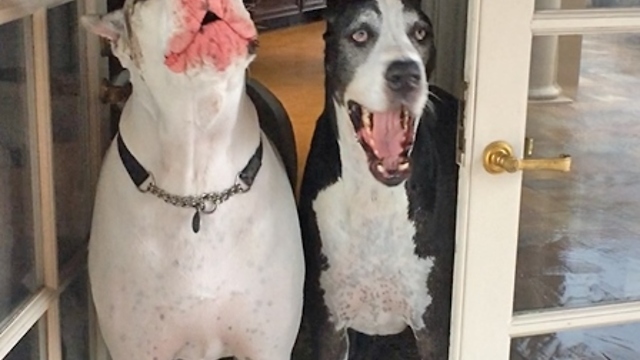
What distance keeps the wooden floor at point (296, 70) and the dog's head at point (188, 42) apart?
1.92 metres

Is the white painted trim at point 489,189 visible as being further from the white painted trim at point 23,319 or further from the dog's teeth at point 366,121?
the white painted trim at point 23,319

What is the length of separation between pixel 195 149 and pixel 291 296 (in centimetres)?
31

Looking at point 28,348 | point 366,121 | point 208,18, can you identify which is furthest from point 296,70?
point 208,18

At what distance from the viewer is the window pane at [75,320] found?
1.75 metres

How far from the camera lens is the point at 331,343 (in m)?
1.88

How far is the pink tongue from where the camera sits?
1638 mm

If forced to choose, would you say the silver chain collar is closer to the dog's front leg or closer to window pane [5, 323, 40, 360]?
window pane [5, 323, 40, 360]

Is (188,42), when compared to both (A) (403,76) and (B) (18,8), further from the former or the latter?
(A) (403,76)

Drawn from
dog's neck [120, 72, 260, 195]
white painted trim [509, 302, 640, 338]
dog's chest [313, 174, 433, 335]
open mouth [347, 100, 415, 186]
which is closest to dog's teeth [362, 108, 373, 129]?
open mouth [347, 100, 415, 186]

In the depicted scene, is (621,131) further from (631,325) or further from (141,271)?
(141,271)

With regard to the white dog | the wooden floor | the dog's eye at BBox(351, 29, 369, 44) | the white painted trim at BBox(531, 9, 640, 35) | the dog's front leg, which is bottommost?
the dog's front leg

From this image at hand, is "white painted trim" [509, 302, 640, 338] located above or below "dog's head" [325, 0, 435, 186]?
below

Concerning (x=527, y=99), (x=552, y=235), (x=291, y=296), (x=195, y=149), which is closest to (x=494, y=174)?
(x=527, y=99)

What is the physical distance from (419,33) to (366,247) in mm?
398
